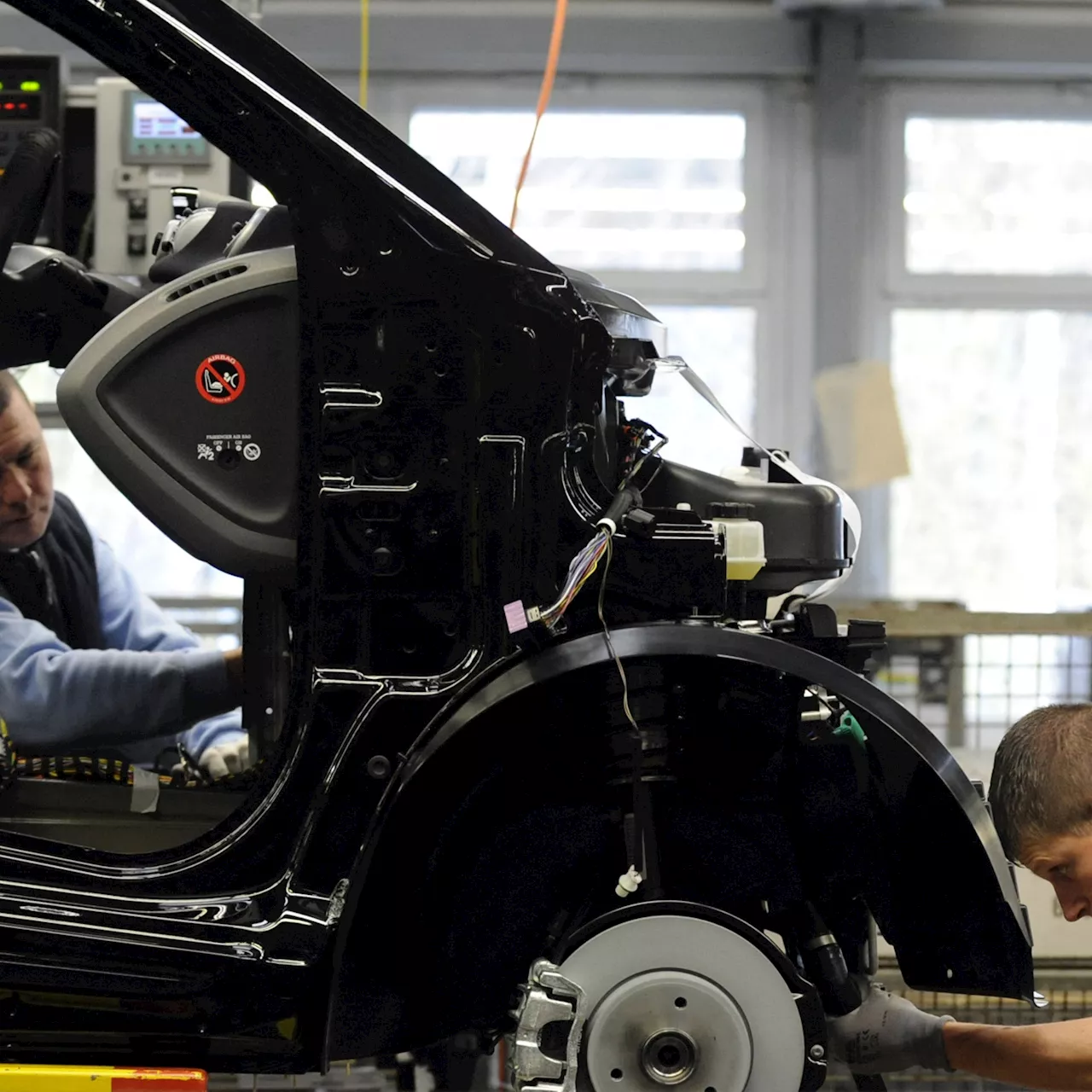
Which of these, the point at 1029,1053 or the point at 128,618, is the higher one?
the point at 128,618

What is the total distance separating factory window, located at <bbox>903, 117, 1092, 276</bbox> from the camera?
5574 millimetres

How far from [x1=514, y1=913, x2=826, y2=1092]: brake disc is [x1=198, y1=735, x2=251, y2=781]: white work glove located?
0.93 meters

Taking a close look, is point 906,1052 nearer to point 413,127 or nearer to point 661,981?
point 661,981

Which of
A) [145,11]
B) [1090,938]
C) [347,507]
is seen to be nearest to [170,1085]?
[347,507]

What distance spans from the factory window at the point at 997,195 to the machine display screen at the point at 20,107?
12.7 ft

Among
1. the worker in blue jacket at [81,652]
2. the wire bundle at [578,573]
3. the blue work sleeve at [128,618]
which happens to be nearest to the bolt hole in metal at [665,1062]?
the wire bundle at [578,573]

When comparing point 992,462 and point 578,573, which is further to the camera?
point 992,462

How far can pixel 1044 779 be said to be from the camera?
1411 mm

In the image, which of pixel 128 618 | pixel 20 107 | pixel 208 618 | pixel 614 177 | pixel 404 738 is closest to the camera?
pixel 404 738

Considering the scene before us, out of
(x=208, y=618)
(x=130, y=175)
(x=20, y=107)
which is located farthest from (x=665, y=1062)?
(x=208, y=618)

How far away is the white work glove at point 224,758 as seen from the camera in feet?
6.54

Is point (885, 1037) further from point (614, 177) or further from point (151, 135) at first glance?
point (614, 177)

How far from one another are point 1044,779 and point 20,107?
8.39ft

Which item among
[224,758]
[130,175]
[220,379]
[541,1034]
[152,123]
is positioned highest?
[152,123]
